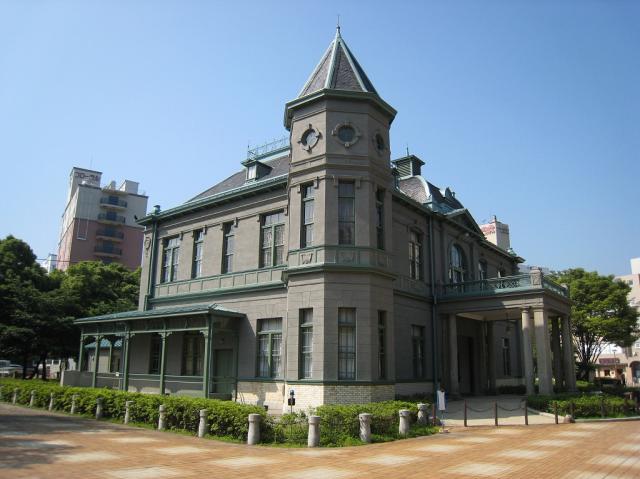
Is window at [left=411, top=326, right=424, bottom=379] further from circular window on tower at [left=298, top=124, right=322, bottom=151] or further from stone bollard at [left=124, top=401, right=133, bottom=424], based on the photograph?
stone bollard at [left=124, top=401, right=133, bottom=424]

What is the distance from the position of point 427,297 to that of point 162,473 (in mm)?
19119

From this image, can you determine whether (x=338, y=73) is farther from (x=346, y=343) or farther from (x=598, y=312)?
(x=598, y=312)

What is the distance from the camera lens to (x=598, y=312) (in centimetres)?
4256

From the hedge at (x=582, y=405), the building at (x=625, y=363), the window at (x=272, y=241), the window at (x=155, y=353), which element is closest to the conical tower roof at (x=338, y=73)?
the window at (x=272, y=241)

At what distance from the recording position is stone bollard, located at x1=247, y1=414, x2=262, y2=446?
14.9m

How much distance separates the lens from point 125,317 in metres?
27.5

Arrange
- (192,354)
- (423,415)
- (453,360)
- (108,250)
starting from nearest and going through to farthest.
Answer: (423,415) → (453,360) → (192,354) → (108,250)

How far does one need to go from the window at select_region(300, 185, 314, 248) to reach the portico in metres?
9.85

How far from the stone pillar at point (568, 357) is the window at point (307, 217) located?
15.5 meters

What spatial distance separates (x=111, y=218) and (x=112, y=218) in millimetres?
153

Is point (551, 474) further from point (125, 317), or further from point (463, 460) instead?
point (125, 317)

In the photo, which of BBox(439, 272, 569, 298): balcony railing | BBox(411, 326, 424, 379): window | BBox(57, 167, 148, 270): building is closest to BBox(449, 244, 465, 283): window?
BBox(439, 272, 569, 298): balcony railing

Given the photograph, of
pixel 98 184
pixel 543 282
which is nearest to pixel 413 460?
pixel 543 282

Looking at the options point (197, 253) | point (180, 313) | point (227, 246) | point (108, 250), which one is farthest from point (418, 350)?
point (108, 250)
